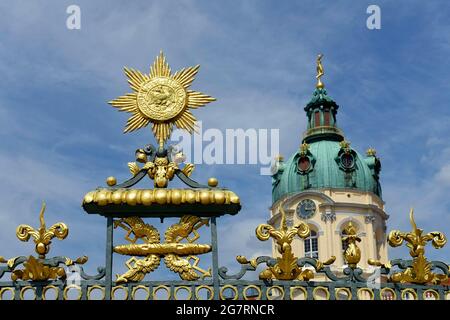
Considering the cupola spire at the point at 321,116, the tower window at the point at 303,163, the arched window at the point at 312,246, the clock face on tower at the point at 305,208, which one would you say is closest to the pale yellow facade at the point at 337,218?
the clock face on tower at the point at 305,208

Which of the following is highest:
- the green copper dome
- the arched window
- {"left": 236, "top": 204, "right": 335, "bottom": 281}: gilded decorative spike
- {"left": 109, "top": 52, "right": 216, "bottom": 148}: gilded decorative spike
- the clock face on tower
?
the green copper dome

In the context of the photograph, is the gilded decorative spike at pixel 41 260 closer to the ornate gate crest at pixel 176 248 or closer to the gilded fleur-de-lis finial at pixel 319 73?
the ornate gate crest at pixel 176 248

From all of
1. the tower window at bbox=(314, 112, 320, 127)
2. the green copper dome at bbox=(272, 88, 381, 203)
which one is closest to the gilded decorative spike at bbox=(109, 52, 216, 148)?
the green copper dome at bbox=(272, 88, 381, 203)

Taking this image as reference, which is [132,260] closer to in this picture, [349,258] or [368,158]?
[349,258]

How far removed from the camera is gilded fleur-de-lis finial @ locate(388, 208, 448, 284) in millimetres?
11609

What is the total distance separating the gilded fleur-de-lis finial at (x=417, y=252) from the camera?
11.6m

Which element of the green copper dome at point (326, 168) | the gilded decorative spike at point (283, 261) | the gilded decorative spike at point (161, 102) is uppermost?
the green copper dome at point (326, 168)

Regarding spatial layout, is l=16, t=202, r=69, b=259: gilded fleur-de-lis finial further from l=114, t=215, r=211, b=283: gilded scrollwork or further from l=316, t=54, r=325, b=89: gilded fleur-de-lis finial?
l=316, t=54, r=325, b=89: gilded fleur-de-lis finial

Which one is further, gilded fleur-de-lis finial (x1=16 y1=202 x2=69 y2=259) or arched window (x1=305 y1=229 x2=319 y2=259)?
arched window (x1=305 y1=229 x2=319 y2=259)

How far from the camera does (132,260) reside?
447 inches

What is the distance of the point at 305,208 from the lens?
1688 inches

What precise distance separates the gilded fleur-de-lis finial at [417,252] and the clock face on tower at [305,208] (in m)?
31.0

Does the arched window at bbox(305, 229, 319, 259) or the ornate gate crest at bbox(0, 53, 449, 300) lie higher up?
the arched window at bbox(305, 229, 319, 259)

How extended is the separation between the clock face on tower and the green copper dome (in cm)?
149
